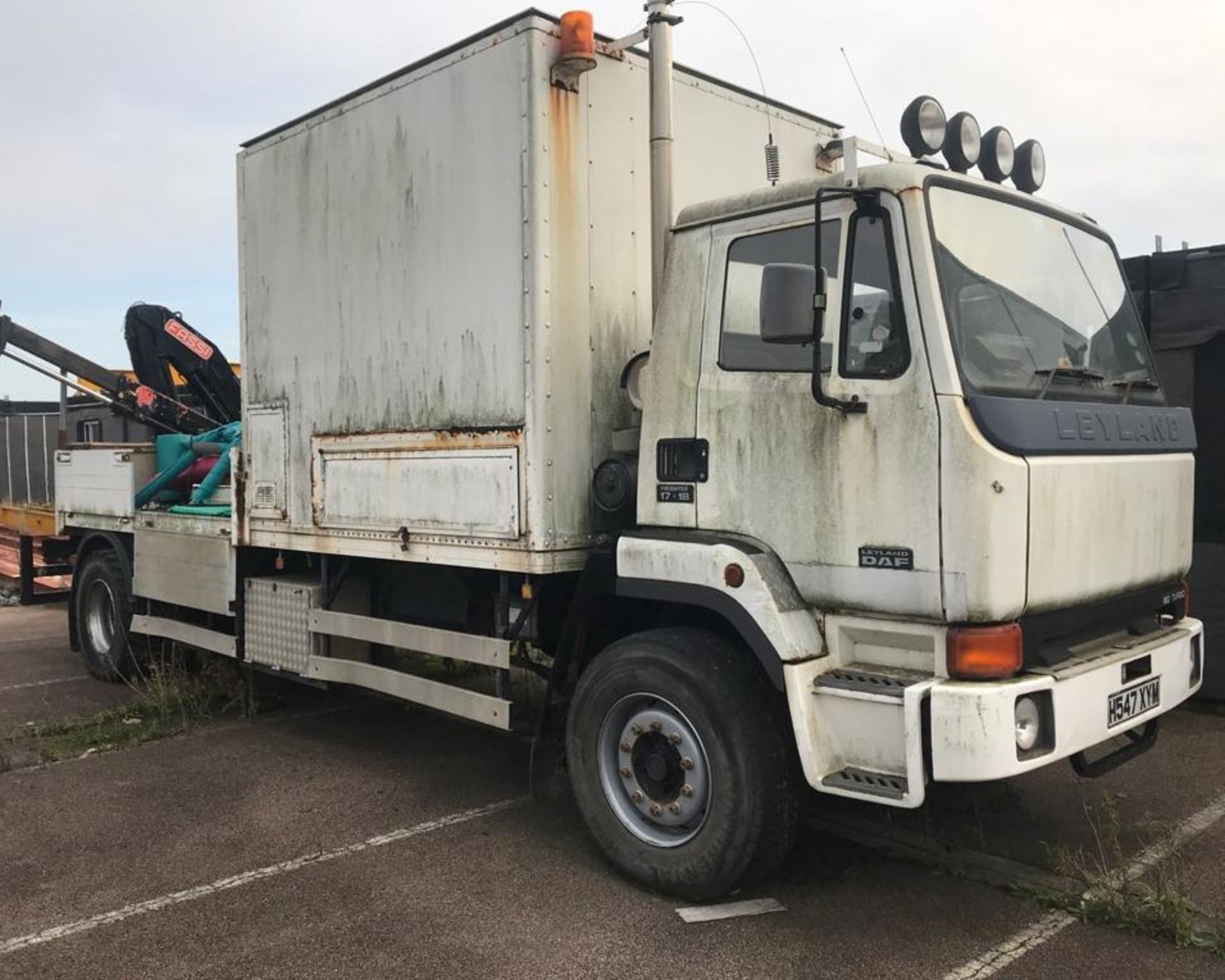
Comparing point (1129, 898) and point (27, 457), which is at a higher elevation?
point (27, 457)

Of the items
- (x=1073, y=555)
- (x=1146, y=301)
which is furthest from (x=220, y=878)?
(x=1146, y=301)

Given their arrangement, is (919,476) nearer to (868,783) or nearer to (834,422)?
(834,422)

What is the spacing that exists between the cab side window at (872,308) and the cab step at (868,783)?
133 centimetres

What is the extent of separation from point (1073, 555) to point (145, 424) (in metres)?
7.33

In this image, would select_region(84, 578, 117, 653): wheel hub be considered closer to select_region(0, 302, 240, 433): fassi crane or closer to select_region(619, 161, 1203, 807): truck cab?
select_region(0, 302, 240, 433): fassi crane

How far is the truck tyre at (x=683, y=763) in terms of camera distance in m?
3.79

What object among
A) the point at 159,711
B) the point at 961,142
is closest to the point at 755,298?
the point at 961,142

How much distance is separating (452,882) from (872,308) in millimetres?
2752

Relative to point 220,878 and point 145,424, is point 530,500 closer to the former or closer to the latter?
point 220,878

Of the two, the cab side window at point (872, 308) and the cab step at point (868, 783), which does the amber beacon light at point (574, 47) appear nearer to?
the cab side window at point (872, 308)

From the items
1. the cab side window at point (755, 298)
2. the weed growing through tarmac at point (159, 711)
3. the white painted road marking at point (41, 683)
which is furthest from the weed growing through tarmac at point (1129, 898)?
the white painted road marking at point (41, 683)

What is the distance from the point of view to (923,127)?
407cm

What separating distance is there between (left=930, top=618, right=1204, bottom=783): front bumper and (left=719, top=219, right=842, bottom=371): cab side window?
126cm

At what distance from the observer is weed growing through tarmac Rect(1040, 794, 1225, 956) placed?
11.8 ft
